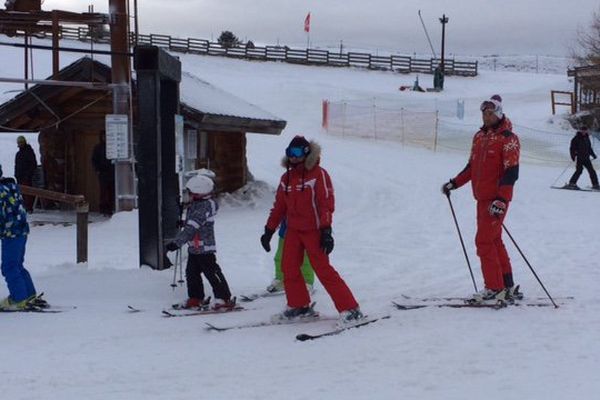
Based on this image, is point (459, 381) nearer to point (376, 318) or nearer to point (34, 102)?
point (376, 318)

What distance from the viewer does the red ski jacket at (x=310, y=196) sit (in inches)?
246

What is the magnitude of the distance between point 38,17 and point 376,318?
38.0 ft

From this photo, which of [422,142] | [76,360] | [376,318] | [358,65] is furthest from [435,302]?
[358,65]

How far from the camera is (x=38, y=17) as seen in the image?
1541 centimetres

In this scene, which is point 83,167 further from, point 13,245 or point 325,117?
point 325,117

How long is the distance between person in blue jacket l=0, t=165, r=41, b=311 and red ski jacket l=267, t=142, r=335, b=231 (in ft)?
7.95

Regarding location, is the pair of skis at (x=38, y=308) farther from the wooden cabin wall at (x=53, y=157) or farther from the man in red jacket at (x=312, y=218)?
the wooden cabin wall at (x=53, y=157)

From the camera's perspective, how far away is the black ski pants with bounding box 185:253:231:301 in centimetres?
694

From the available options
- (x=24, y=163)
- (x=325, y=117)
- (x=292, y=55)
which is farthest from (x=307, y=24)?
(x=24, y=163)

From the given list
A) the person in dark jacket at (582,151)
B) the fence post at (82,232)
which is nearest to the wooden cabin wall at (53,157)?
the fence post at (82,232)

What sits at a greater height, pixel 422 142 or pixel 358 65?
pixel 358 65

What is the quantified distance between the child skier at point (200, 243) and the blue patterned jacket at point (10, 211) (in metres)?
1.32

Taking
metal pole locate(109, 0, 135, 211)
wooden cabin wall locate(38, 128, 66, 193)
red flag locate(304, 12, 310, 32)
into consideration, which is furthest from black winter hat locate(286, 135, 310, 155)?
red flag locate(304, 12, 310, 32)

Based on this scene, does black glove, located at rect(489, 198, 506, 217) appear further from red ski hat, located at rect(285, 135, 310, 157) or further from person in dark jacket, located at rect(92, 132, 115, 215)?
person in dark jacket, located at rect(92, 132, 115, 215)
